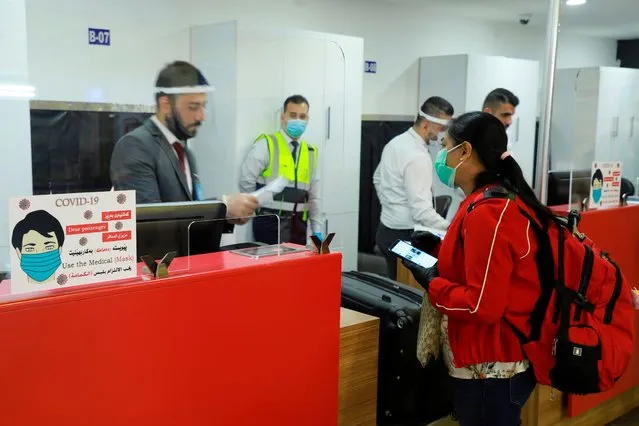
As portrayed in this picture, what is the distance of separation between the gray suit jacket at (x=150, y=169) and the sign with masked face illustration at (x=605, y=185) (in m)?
1.79

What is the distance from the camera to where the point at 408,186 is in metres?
3.61

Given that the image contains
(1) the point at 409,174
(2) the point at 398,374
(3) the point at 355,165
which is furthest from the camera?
(3) the point at 355,165

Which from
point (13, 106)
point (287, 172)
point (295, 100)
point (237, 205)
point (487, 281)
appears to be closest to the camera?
point (487, 281)

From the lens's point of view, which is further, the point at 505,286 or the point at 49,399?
the point at 505,286

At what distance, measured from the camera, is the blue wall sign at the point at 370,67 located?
6000 millimetres

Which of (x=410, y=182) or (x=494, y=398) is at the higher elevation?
(x=410, y=182)

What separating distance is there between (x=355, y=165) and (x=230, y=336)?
385cm

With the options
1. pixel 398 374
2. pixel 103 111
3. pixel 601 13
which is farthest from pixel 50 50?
pixel 601 13

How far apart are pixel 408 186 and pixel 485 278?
1.95 meters

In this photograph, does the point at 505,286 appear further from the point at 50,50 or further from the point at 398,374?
the point at 50,50

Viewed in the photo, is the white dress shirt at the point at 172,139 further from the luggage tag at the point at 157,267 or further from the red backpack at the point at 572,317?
the red backpack at the point at 572,317

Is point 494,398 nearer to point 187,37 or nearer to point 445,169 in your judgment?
point 445,169

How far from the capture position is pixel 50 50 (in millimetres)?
3977

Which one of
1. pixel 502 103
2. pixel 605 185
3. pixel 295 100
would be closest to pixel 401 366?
pixel 605 185
